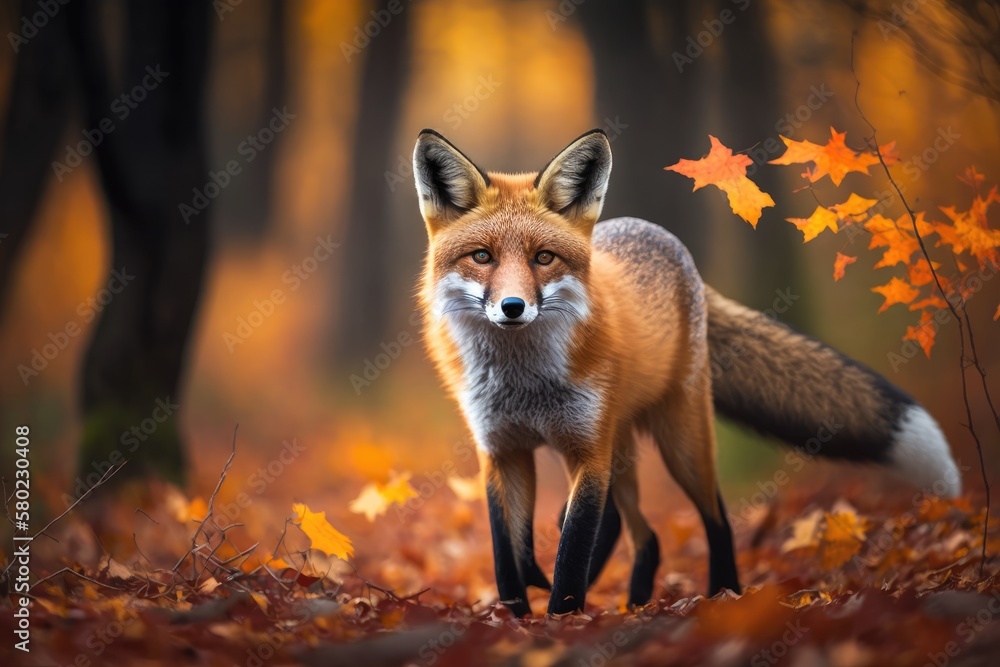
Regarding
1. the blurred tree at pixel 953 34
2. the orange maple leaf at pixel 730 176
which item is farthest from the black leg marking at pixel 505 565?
the blurred tree at pixel 953 34

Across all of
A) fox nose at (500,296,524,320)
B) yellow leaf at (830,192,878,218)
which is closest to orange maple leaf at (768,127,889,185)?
yellow leaf at (830,192,878,218)

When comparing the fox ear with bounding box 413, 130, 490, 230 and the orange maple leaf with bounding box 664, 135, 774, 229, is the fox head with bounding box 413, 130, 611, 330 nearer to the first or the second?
the fox ear with bounding box 413, 130, 490, 230

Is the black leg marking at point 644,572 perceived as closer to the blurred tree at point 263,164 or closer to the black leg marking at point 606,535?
the black leg marking at point 606,535

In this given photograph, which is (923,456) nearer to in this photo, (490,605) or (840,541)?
(840,541)

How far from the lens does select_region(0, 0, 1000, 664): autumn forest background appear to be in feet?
15.1

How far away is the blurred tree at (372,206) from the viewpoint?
9.31 m

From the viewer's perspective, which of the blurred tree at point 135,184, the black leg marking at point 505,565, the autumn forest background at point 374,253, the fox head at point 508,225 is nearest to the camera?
the fox head at point 508,225

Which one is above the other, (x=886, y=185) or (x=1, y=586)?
(x=886, y=185)

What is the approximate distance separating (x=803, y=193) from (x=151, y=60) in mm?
5059

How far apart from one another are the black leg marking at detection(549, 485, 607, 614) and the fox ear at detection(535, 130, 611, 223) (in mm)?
1113

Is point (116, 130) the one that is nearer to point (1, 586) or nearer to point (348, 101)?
Result: point (1, 586)

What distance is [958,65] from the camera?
5105 millimetres

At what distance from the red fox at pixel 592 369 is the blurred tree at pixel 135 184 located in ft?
7.98

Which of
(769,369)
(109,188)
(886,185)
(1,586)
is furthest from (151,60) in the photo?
(886,185)
